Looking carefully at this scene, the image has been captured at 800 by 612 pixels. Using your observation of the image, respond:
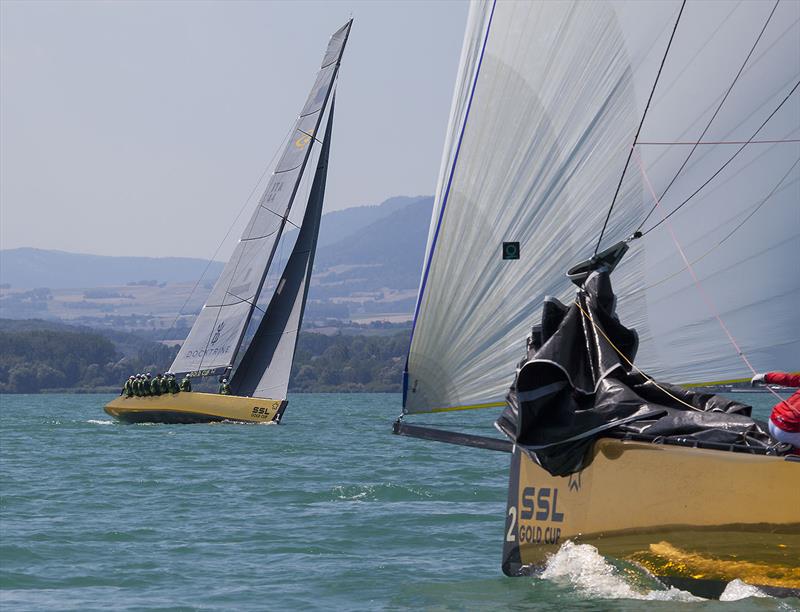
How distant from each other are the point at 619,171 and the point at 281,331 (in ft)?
88.2

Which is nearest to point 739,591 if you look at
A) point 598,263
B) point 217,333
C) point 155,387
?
point 598,263

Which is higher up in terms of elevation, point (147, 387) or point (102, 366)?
point (102, 366)

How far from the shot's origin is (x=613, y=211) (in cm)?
850

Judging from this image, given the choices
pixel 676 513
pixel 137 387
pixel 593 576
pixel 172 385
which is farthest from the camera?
pixel 137 387

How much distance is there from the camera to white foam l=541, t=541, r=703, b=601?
7.60 meters

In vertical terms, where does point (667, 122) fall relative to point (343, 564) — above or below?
above

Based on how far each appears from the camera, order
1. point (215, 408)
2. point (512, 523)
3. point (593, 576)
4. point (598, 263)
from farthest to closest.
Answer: point (215, 408) → point (598, 263) → point (512, 523) → point (593, 576)

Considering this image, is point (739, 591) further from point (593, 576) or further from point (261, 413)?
point (261, 413)

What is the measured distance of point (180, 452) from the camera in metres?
22.6

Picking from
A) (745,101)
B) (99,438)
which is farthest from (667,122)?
(99,438)

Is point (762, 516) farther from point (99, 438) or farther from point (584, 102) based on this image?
point (99, 438)

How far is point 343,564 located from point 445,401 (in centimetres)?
188

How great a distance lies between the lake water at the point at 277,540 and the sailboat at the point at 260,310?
12721 millimetres

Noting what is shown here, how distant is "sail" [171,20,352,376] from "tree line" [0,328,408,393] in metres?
91.8
